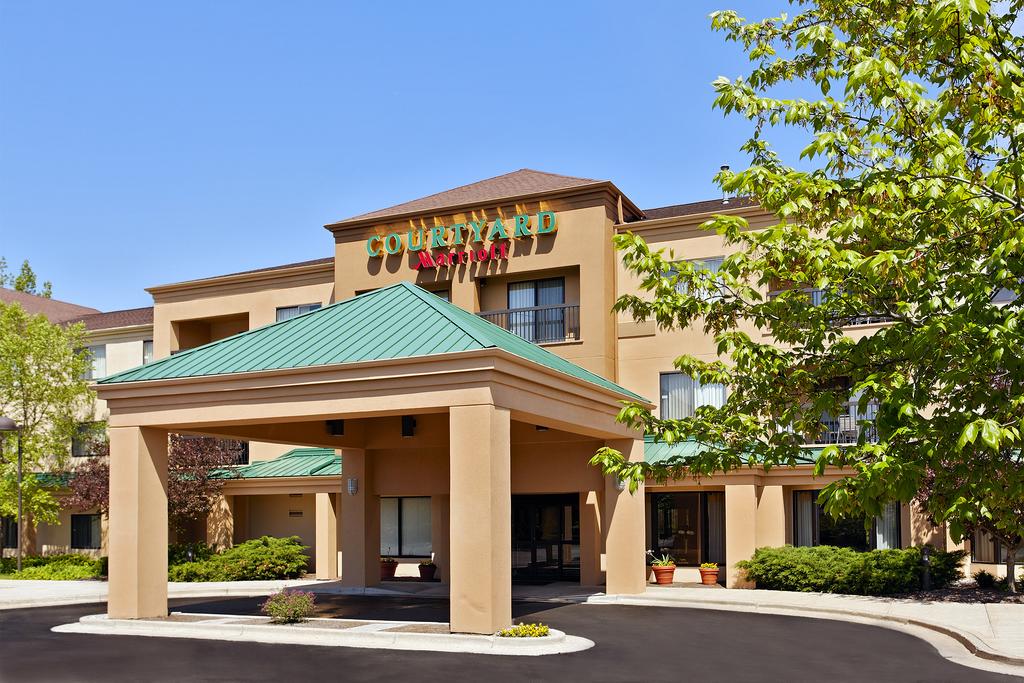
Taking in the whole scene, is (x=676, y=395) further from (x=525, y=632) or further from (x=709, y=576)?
(x=525, y=632)

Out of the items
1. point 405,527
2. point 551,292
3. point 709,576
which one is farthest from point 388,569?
point 551,292

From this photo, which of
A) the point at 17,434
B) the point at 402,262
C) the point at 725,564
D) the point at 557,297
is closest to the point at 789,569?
the point at 725,564

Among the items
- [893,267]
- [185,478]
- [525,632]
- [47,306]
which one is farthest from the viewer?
[47,306]

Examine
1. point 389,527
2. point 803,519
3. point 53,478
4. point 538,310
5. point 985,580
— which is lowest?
point 985,580

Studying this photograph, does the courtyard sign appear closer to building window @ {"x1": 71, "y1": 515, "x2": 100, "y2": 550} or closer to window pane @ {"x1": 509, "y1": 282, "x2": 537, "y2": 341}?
window pane @ {"x1": 509, "y1": 282, "x2": 537, "y2": 341}

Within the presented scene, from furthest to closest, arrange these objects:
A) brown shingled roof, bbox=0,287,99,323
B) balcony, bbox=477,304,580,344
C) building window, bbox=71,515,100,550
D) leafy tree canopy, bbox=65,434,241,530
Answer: brown shingled roof, bbox=0,287,99,323 < building window, bbox=71,515,100,550 < leafy tree canopy, bbox=65,434,241,530 < balcony, bbox=477,304,580,344

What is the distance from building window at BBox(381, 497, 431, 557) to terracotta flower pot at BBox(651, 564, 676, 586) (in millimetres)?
8469

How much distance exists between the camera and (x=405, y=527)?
35.9 m

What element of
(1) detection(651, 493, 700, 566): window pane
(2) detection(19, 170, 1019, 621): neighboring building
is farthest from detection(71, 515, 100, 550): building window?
(1) detection(651, 493, 700, 566): window pane

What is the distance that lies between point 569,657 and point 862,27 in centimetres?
1025

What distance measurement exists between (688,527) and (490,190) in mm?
13486

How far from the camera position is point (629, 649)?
17.7m

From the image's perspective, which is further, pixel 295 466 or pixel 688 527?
pixel 295 466

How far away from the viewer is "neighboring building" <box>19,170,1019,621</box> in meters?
21.5
